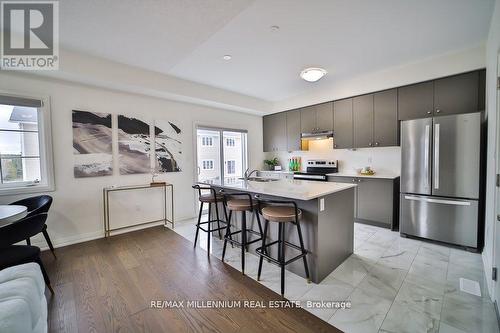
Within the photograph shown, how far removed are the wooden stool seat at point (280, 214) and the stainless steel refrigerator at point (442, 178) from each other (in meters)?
2.25

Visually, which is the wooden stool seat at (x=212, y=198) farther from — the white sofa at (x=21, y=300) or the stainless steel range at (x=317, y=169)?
the stainless steel range at (x=317, y=169)

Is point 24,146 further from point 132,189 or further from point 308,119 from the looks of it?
point 308,119

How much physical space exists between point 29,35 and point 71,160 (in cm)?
165

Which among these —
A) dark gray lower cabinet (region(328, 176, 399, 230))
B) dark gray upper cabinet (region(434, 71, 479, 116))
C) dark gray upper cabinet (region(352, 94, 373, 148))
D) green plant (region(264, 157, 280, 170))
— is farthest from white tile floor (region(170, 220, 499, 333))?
green plant (region(264, 157, 280, 170))

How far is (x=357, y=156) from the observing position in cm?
459

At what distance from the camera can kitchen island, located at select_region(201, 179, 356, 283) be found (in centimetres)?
221

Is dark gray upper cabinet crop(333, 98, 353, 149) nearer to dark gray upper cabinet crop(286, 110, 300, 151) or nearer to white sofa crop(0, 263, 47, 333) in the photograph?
dark gray upper cabinet crop(286, 110, 300, 151)

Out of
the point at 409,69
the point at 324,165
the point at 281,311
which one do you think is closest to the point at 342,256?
the point at 281,311

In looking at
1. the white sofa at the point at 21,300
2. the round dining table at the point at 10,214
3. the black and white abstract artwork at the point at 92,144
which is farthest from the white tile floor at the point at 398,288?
the black and white abstract artwork at the point at 92,144

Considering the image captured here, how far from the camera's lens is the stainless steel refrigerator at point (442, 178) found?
2803 mm

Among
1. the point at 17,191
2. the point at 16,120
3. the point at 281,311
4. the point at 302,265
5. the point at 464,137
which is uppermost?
the point at 16,120

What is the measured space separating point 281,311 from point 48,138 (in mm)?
3799

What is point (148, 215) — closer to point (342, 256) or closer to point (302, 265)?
point (302, 265)

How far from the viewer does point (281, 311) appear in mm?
1850
